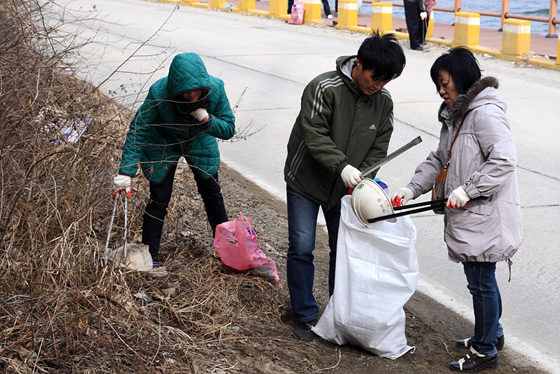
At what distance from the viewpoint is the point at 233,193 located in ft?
21.8

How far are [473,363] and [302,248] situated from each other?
3.56 feet

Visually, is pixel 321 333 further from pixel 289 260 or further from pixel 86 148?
pixel 86 148

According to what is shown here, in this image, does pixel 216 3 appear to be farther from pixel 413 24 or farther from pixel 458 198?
pixel 458 198

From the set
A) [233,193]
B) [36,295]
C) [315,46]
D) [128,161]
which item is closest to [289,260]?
[128,161]

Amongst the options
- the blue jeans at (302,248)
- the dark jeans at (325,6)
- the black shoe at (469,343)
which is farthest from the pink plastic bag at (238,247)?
the dark jeans at (325,6)

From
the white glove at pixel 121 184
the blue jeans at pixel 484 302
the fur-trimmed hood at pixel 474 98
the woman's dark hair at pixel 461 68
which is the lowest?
the blue jeans at pixel 484 302

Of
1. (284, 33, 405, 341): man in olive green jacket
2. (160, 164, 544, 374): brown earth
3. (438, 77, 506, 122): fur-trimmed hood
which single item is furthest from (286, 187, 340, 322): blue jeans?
(438, 77, 506, 122): fur-trimmed hood

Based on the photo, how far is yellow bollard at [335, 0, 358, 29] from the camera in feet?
64.4

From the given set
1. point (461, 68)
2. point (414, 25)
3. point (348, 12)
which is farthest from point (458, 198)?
point (348, 12)

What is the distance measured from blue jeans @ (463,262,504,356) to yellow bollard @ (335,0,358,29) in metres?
16.7

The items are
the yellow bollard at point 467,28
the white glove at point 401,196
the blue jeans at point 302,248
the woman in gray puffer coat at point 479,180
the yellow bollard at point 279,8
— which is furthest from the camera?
the yellow bollard at point 279,8

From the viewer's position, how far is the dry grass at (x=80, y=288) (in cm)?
318

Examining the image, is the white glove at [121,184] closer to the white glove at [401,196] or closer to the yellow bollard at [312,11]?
the white glove at [401,196]

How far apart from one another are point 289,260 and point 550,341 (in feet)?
5.42
